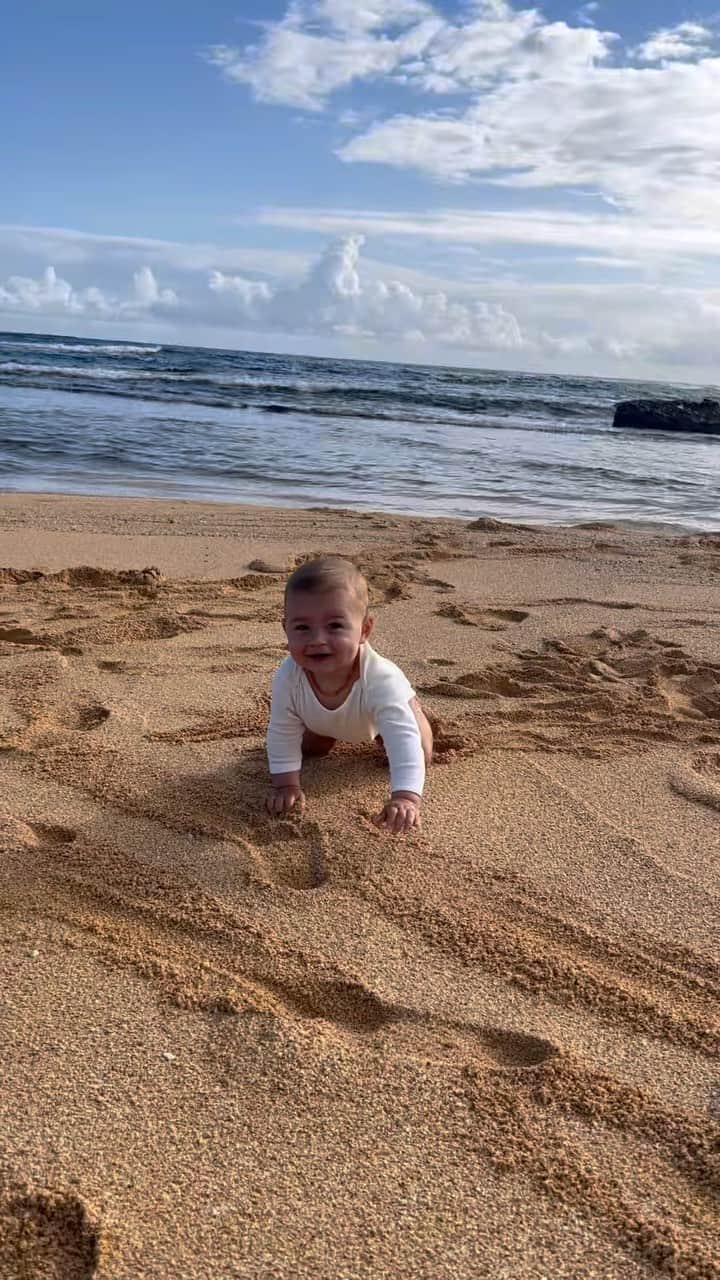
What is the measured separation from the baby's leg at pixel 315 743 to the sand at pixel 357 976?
0.29 feet

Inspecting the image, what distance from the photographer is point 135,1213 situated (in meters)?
1.49

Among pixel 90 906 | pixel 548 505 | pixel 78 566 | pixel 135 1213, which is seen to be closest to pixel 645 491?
pixel 548 505

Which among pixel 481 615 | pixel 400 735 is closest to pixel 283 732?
pixel 400 735

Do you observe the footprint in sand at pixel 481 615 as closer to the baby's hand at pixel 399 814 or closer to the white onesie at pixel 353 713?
the white onesie at pixel 353 713

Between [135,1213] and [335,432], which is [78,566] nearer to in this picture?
[135,1213]

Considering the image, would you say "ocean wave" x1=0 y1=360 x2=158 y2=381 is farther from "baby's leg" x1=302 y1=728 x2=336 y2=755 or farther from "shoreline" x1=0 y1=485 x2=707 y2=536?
"baby's leg" x1=302 y1=728 x2=336 y2=755

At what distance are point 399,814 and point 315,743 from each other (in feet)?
1.98

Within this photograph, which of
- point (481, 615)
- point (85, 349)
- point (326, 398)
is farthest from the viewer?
point (85, 349)

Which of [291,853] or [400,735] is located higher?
[400,735]

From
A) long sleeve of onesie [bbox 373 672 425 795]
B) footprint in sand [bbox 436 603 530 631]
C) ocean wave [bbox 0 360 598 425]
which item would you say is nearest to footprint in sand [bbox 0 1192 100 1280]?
long sleeve of onesie [bbox 373 672 425 795]

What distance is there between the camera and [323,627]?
2.74 meters

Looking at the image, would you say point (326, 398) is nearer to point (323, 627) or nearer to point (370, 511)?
point (370, 511)

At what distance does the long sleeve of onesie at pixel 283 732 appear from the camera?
296 cm

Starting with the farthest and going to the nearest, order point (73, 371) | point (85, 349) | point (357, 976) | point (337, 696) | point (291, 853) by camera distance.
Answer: point (85, 349) < point (73, 371) < point (337, 696) < point (291, 853) < point (357, 976)
